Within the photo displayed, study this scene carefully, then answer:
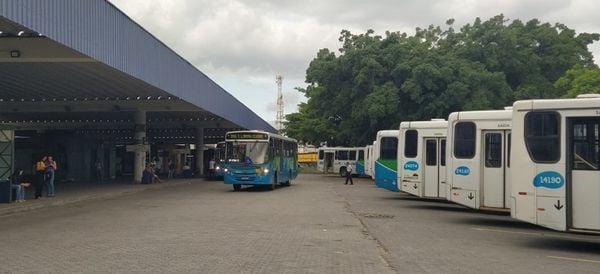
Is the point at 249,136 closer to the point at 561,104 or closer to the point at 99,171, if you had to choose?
the point at 561,104

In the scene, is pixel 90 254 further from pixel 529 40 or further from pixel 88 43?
pixel 529 40

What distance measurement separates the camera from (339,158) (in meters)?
53.4

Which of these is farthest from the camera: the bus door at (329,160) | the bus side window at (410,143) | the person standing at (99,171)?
the bus door at (329,160)

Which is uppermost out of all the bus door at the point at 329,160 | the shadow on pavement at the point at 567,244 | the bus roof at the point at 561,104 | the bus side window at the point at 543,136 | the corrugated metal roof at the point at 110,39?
the corrugated metal roof at the point at 110,39

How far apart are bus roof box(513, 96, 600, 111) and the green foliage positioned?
1037 inches

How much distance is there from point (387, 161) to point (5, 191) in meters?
14.2

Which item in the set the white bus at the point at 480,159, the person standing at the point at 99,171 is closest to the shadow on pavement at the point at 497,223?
the white bus at the point at 480,159

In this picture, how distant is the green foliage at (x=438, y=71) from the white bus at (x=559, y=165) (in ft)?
87.1

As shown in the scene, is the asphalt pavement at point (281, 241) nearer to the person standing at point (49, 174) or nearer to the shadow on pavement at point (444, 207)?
the shadow on pavement at point (444, 207)

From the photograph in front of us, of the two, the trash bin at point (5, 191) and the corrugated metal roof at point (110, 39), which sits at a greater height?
the corrugated metal roof at point (110, 39)

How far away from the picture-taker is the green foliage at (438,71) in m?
41.1

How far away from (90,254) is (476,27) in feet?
133

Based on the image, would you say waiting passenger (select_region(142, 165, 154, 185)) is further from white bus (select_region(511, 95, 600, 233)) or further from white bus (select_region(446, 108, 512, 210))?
white bus (select_region(511, 95, 600, 233))

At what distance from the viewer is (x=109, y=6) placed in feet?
62.5
